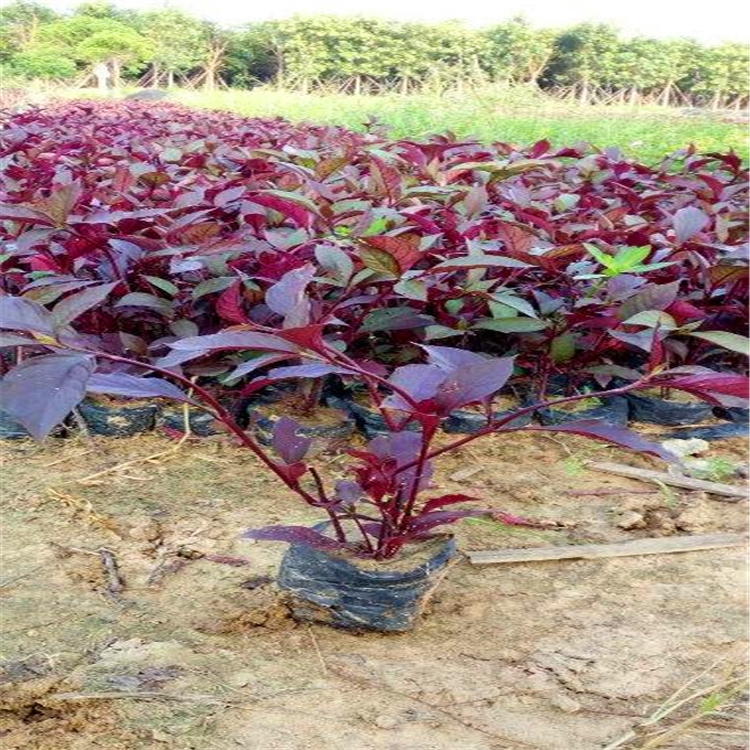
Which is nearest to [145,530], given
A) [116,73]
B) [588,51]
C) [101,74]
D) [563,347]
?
[563,347]

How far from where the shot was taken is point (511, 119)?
42.5 ft

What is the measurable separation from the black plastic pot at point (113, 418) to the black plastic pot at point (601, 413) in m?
1.06

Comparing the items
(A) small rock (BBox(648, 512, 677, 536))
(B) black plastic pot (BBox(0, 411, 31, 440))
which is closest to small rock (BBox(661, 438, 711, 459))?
(A) small rock (BBox(648, 512, 677, 536))

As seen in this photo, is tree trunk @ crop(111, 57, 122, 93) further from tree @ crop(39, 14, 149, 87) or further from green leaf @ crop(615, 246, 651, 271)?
green leaf @ crop(615, 246, 651, 271)

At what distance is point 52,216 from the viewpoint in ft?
6.30

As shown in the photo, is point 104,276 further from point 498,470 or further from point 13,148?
point 13,148

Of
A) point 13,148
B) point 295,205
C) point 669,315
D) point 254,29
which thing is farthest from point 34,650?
point 254,29

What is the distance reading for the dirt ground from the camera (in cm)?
126

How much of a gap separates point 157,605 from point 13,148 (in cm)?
330

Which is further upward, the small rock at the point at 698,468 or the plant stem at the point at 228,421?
the plant stem at the point at 228,421

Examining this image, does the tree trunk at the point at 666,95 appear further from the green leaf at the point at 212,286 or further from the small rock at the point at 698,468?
the green leaf at the point at 212,286

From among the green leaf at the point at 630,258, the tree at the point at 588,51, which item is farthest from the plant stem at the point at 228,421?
the tree at the point at 588,51

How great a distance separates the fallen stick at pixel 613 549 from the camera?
5.77 ft

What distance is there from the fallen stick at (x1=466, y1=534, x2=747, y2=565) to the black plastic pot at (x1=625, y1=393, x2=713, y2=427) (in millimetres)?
706
